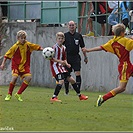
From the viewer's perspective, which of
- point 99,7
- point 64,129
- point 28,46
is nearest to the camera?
point 64,129

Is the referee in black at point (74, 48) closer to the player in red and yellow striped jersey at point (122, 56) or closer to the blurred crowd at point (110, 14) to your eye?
the blurred crowd at point (110, 14)

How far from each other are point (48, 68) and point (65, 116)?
13708mm

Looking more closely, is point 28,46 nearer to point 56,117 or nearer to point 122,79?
point 122,79

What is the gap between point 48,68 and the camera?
2564cm

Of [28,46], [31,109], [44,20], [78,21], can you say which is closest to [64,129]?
[31,109]

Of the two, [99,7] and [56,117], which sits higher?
[99,7]

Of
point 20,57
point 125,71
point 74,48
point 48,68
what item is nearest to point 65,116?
point 125,71

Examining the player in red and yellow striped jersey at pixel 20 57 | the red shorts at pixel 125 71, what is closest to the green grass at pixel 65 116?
the red shorts at pixel 125 71

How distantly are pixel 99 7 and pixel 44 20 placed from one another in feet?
15.6

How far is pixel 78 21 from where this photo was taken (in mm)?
24484

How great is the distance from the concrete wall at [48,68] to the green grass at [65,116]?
6.17 m

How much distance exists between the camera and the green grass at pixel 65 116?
10.3 metres

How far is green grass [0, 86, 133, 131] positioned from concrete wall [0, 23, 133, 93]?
6174 mm

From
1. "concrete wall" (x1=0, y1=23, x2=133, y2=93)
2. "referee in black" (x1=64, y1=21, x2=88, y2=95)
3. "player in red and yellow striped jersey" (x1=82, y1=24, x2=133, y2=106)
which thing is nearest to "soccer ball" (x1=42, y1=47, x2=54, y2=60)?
"player in red and yellow striped jersey" (x1=82, y1=24, x2=133, y2=106)
